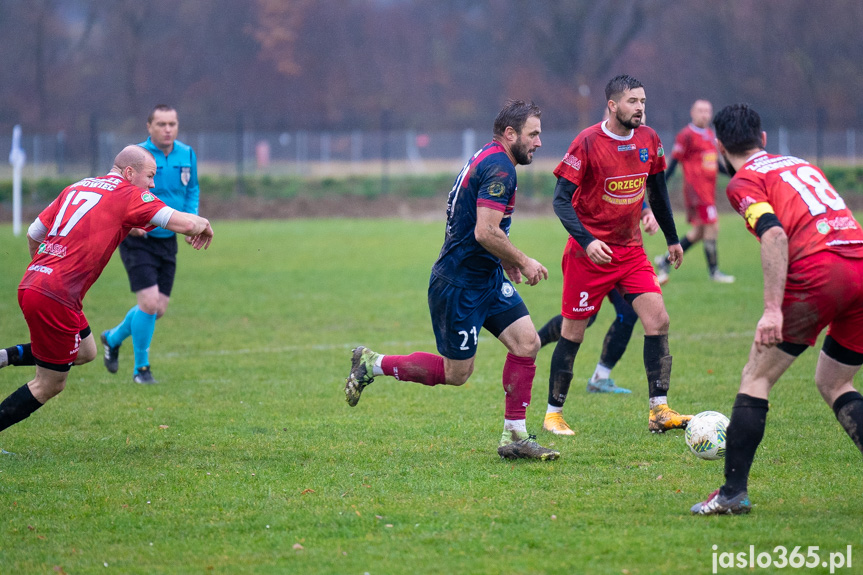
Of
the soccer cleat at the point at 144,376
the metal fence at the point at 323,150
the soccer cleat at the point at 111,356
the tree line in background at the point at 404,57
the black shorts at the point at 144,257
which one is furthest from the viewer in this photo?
the tree line in background at the point at 404,57

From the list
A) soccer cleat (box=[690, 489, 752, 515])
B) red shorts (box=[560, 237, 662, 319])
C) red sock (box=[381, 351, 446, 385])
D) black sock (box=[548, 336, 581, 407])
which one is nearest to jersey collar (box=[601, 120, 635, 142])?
red shorts (box=[560, 237, 662, 319])

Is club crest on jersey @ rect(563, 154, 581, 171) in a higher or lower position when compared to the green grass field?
higher

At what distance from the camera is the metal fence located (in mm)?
35031

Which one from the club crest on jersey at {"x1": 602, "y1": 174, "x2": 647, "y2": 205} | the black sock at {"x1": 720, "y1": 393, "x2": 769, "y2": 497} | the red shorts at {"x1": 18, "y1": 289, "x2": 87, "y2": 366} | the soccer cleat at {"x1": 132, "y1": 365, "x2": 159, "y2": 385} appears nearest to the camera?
the black sock at {"x1": 720, "y1": 393, "x2": 769, "y2": 497}

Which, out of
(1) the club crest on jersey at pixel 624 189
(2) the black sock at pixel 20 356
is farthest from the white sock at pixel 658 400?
(2) the black sock at pixel 20 356

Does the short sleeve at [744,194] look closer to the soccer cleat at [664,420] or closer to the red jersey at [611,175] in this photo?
the red jersey at [611,175]

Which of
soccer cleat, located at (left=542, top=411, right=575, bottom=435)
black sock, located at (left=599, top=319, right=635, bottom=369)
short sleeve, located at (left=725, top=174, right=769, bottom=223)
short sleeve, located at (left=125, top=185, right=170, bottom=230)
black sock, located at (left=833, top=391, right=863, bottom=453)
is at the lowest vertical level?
soccer cleat, located at (left=542, top=411, right=575, bottom=435)

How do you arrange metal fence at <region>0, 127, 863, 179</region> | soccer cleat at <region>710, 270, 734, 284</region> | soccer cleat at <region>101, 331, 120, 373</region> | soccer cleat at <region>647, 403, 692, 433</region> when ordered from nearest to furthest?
soccer cleat at <region>647, 403, 692, 433</region> → soccer cleat at <region>101, 331, 120, 373</region> → soccer cleat at <region>710, 270, 734, 284</region> → metal fence at <region>0, 127, 863, 179</region>

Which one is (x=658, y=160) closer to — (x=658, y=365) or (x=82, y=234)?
(x=658, y=365)

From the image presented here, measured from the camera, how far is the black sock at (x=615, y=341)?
727cm

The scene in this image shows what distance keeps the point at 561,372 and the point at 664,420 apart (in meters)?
0.76

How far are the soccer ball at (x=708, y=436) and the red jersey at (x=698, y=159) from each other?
8.54m

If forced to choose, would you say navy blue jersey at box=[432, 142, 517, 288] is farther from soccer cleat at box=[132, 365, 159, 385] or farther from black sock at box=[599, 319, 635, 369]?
soccer cleat at box=[132, 365, 159, 385]

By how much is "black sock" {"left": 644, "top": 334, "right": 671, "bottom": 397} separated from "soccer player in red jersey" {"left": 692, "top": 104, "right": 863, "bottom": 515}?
162 cm
